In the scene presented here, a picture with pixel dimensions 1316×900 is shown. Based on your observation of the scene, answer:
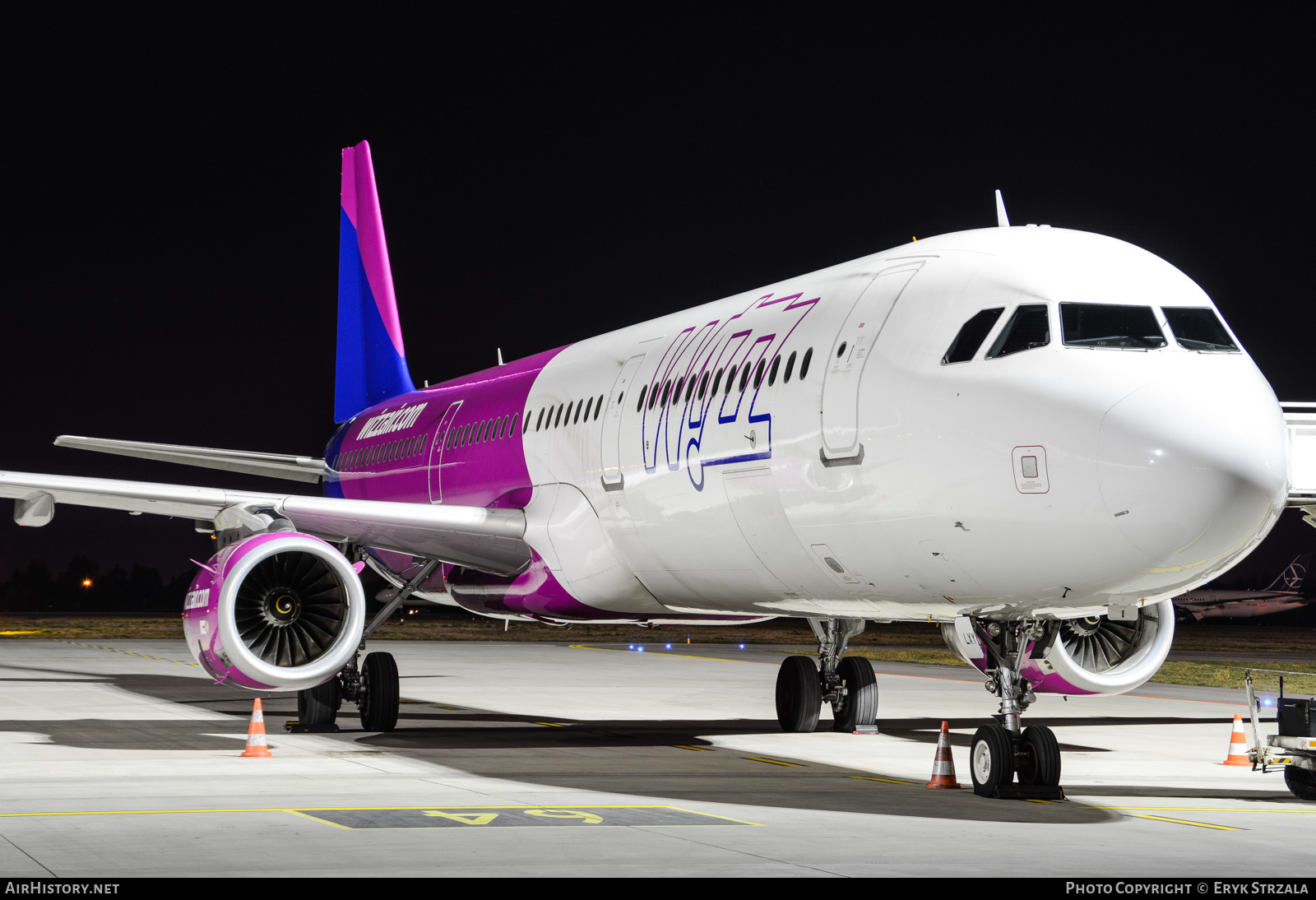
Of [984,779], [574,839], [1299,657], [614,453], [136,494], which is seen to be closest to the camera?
[574,839]

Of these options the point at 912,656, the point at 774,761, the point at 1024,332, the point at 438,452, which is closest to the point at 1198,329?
the point at 1024,332

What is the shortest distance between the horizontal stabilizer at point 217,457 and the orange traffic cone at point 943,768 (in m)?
12.0

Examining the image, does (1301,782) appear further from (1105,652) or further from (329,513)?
(329,513)

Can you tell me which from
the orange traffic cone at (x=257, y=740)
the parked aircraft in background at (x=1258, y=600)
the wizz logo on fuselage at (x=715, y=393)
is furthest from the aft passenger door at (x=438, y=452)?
the parked aircraft in background at (x=1258, y=600)

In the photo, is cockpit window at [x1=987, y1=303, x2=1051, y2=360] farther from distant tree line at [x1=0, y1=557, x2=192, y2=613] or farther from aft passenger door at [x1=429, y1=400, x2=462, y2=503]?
distant tree line at [x1=0, y1=557, x2=192, y2=613]

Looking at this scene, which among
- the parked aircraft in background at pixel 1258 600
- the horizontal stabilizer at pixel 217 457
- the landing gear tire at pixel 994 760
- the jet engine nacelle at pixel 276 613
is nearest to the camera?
the landing gear tire at pixel 994 760

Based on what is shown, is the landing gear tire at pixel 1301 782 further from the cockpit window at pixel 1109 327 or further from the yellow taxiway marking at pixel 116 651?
the yellow taxiway marking at pixel 116 651

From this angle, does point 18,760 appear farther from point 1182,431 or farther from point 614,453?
point 1182,431

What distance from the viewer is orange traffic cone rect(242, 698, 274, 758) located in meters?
12.8

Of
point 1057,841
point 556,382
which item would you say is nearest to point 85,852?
point 1057,841

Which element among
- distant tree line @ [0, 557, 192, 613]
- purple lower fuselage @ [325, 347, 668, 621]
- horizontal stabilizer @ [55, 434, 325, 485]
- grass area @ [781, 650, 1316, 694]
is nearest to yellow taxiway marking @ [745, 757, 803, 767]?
purple lower fuselage @ [325, 347, 668, 621]

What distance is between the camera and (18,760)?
12289 mm

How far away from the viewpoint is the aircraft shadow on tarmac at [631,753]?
10.2 m

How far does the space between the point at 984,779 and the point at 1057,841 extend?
1.95 m
